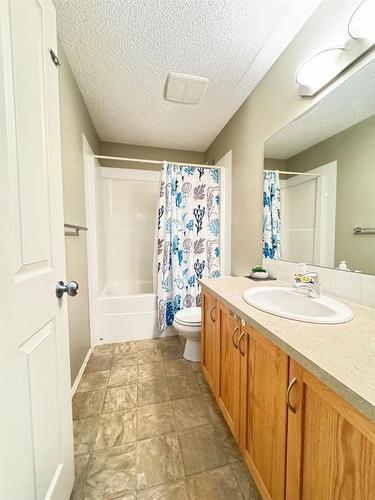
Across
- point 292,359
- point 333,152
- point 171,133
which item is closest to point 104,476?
point 292,359

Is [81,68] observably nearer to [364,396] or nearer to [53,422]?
[53,422]

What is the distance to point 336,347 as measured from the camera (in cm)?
61

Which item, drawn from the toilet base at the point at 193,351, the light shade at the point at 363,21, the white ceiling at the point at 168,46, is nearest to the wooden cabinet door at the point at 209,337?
the toilet base at the point at 193,351

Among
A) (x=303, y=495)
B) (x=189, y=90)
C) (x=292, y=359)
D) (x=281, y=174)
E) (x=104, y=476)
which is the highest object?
(x=189, y=90)

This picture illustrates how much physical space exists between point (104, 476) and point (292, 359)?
108 cm

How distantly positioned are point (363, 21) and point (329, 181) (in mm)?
647

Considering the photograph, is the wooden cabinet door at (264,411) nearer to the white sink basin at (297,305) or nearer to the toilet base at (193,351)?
the white sink basin at (297,305)

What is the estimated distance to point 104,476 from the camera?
971mm

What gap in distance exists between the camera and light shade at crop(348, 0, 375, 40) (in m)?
0.85

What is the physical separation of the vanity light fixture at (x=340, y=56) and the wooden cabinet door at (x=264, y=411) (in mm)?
1319

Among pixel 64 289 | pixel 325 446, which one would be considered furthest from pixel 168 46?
pixel 325 446

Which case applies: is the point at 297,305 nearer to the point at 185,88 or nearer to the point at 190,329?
the point at 190,329

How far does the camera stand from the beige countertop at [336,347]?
0.46 meters

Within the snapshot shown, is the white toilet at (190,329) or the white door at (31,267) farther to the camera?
the white toilet at (190,329)
